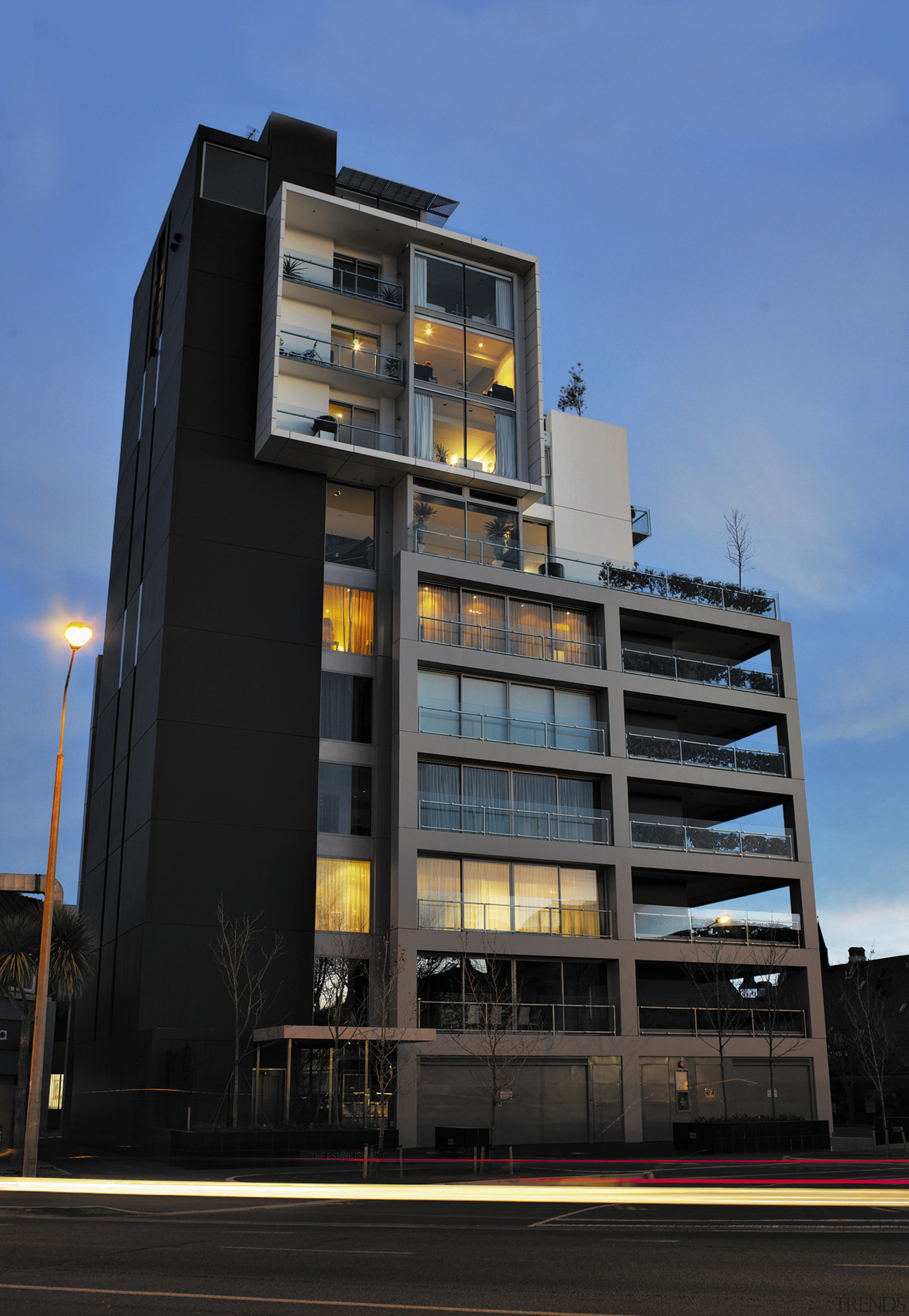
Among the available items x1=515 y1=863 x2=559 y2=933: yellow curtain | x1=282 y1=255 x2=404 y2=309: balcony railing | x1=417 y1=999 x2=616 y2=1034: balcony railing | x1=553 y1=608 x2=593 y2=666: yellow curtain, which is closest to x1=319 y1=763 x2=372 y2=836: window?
x1=515 y1=863 x2=559 y2=933: yellow curtain

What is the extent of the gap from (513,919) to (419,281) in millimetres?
22567

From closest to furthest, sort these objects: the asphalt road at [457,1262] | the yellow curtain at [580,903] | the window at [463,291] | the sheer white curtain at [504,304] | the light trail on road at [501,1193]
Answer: the asphalt road at [457,1262] → the light trail on road at [501,1193] → the yellow curtain at [580,903] → the window at [463,291] → the sheer white curtain at [504,304]

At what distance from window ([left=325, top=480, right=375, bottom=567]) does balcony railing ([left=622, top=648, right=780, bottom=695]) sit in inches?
387

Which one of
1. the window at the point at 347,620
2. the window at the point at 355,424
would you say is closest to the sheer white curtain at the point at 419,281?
the window at the point at 355,424

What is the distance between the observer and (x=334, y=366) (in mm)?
40281

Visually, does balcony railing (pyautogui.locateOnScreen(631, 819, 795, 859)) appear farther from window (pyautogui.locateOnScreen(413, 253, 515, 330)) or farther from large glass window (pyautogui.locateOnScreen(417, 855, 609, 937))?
window (pyautogui.locateOnScreen(413, 253, 515, 330))

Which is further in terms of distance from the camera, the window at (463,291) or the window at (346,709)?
the window at (463,291)

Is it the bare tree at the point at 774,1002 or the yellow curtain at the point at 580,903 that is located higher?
the yellow curtain at the point at 580,903

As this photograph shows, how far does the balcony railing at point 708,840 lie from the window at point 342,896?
30.7ft

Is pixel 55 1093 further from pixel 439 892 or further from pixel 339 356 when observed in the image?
pixel 339 356

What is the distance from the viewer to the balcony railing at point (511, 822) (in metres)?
37.0

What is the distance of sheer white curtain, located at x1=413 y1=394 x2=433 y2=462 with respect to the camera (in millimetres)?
41125

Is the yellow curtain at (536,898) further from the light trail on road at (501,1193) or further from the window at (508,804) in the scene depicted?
the light trail on road at (501,1193)

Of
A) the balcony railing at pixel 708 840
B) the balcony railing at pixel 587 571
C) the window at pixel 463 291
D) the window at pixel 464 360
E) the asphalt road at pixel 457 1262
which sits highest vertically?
the window at pixel 463 291
